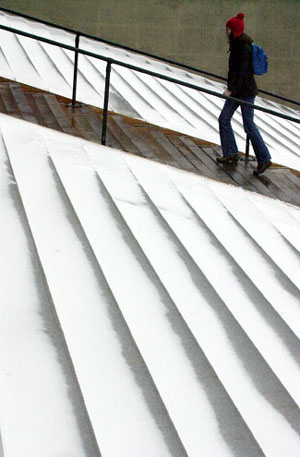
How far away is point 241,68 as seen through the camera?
723 centimetres

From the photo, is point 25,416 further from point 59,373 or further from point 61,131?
point 61,131

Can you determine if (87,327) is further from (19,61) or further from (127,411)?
(19,61)

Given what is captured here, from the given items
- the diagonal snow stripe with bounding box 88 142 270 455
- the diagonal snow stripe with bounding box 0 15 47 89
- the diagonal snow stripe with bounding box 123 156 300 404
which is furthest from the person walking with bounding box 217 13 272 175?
the diagonal snow stripe with bounding box 0 15 47 89

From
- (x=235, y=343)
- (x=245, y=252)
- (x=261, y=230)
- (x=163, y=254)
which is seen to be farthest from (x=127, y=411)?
(x=261, y=230)

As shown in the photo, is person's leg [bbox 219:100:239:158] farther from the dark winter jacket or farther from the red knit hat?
the red knit hat

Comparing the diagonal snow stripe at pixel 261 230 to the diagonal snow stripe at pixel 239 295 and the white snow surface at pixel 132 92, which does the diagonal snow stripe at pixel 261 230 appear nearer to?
the diagonal snow stripe at pixel 239 295

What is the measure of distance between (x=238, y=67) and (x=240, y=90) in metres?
0.26

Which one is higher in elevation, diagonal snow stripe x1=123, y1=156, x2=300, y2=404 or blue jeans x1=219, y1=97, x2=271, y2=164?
blue jeans x1=219, y1=97, x2=271, y2=164

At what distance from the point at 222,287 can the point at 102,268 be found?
772 mm

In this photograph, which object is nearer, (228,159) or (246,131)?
(246,131)

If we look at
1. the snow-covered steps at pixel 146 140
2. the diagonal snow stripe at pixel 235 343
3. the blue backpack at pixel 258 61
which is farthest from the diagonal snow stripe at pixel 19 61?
the diagonal snow stripe at pixel 235 343

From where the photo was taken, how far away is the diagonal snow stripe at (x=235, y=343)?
139 inches

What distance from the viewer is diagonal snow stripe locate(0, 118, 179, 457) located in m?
3.17

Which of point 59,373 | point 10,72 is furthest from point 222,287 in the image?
point 10,72
